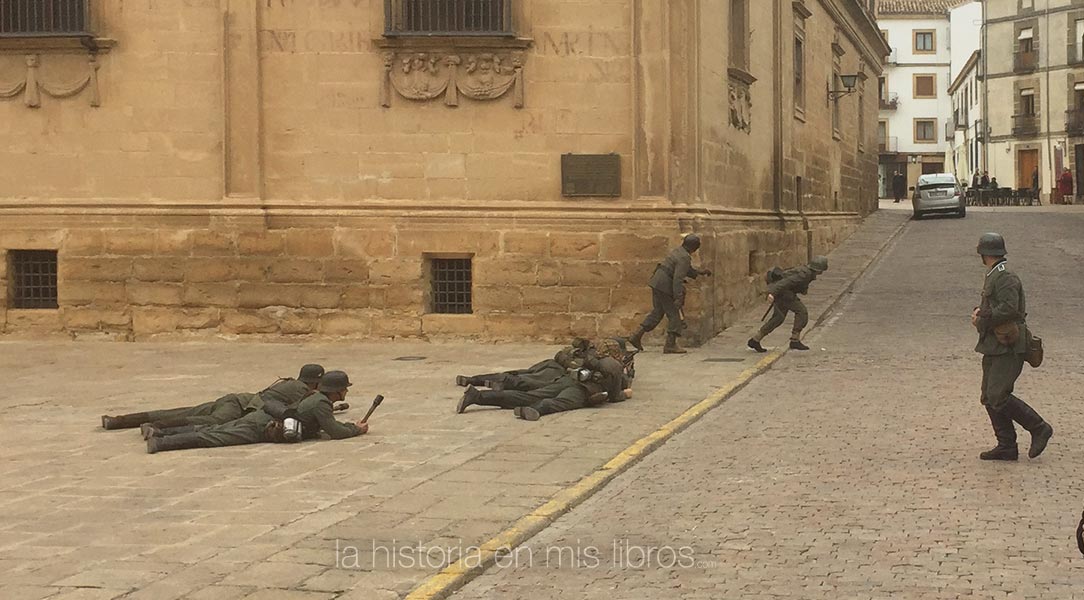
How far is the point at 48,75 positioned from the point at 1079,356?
42.6ft

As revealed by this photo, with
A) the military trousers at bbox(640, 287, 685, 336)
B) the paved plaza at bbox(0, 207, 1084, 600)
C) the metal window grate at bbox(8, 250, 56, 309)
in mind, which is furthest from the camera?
the metal window grate at bbox(8, 250, 56, 309)

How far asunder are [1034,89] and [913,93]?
77.1ft

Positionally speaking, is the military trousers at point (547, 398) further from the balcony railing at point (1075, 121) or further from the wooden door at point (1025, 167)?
the wooden door at point (1025, 167)

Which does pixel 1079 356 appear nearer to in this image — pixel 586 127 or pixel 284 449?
pixel 586 127

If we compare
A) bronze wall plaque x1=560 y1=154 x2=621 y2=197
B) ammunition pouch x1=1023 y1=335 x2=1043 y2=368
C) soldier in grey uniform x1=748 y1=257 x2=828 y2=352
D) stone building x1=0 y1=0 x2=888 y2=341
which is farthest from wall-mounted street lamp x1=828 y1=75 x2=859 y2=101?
ammunition pouch x1=1023 y1=335 x2=1043 y2=368

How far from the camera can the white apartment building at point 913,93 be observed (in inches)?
3371

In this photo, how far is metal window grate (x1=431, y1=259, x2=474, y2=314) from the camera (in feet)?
58.4

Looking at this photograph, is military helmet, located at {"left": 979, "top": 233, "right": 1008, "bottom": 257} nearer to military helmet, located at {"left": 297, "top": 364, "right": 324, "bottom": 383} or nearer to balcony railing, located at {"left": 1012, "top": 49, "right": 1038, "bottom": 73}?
military helmet, located at {"left": 297, "top": 364, "right": 324, "bottom": 383}

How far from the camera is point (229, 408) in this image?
1043cm

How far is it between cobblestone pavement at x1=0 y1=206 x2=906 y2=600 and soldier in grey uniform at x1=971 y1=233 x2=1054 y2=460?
2581 millimetres

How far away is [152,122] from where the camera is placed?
17812mm

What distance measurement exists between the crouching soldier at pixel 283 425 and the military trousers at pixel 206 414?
5.1 inches

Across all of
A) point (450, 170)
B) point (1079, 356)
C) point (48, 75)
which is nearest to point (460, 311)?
point (450, 170)

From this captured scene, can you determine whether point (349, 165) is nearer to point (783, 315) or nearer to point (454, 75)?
point (454, 75)
